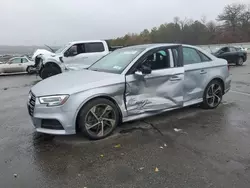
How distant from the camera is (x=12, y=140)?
435 centimetres

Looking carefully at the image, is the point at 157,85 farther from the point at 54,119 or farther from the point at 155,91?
the point at 54,119

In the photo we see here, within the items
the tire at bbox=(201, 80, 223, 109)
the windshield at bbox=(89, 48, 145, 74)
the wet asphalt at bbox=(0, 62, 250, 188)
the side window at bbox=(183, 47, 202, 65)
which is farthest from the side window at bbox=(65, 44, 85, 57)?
the tire at bbox=(201, 80, 223, 109)

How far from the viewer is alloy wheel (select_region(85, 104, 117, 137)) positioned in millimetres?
4102

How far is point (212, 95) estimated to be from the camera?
5820mm

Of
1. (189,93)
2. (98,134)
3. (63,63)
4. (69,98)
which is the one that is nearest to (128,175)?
(98,134)

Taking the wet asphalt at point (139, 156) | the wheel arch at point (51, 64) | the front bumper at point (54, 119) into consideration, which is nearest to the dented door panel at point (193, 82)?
the wet asphalt at point (139, 156)

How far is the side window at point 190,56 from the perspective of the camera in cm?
533

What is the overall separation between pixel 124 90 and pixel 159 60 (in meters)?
1.10

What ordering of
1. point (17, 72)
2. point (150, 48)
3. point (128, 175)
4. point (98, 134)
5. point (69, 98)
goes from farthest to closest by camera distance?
point (17, 72), point (150, 48), point (98, 134), point (69, 98), point (128, 175)

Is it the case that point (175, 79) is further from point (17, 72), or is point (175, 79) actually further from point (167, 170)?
point (17, 72)

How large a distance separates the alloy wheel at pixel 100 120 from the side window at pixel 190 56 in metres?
2.11

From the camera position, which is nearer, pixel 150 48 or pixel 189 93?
pixel 150 48

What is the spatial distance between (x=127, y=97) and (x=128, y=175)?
5.33ft

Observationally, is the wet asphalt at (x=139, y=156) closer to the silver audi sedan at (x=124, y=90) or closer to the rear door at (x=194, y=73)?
the silver audi sedan at (x=124, y=90)
